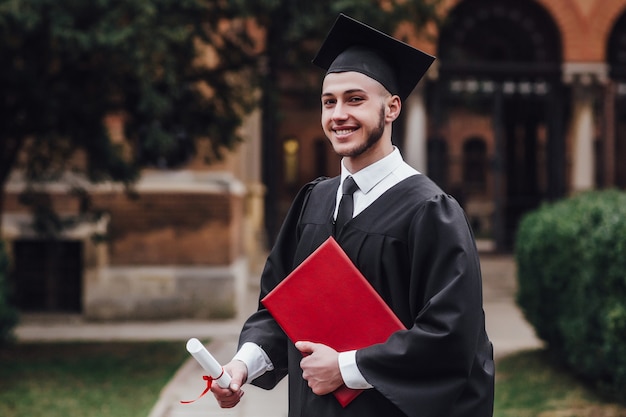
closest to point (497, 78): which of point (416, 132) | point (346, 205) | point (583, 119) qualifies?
point (583, 119)

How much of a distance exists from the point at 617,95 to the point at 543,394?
1110 centimetres

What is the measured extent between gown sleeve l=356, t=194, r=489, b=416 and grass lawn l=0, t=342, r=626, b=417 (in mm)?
4355

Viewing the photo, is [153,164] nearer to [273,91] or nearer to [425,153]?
[273,91]

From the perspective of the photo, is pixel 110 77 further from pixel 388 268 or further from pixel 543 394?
pixel 388 268

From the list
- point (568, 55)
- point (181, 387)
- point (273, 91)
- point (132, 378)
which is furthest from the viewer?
point (568, 55)

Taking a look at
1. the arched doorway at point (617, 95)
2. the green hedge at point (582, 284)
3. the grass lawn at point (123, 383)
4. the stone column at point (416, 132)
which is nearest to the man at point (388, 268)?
the green hedge at point (582, 284)

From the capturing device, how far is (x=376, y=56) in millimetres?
2439

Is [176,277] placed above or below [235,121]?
Answer: below

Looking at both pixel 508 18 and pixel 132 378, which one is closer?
pixel 132 378

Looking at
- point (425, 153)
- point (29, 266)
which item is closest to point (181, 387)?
point (29, 266)

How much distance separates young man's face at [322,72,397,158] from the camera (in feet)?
7.70

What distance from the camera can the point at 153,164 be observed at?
11.5 metres

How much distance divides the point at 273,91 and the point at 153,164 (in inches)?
135

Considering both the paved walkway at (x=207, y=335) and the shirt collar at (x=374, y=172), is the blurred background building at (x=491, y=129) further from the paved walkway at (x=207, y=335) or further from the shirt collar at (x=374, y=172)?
the shirt collar at (x=374, y=172)
